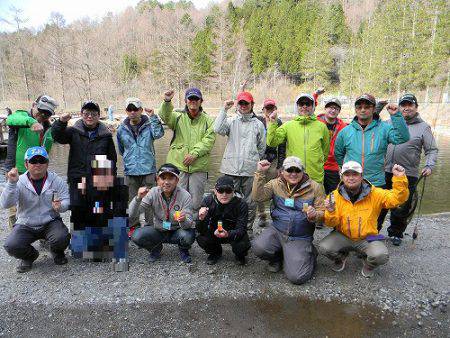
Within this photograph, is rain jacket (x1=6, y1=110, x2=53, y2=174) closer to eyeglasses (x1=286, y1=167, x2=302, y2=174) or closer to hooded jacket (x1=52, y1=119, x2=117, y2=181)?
hooded jacket (x1=52, y1=119, x2=117, y2=181)

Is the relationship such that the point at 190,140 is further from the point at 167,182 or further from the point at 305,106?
the point at 305,106

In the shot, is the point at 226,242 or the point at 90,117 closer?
the point at 226,242

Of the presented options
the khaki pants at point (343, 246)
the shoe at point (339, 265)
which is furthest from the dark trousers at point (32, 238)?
the shoe at point (339, 265)

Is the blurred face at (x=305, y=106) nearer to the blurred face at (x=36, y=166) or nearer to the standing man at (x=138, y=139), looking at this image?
the standing man at (x=138, y=139)

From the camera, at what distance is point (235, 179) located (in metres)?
5.14

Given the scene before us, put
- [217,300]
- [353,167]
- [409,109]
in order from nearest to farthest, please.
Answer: [217,300] → [353,167] → [409,109]

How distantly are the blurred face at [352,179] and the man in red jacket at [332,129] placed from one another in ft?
5.21

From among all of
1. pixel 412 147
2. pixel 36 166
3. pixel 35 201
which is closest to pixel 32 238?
pixel 35 201

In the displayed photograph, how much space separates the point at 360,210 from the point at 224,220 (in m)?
1.76

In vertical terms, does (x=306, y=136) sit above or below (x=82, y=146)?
above

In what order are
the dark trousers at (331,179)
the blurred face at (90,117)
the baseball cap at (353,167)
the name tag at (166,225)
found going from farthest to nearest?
the dark trousers at (331,179) → the blurred face at (90,117) → the name tag at (166,225) → the baseball cap at (353,167)

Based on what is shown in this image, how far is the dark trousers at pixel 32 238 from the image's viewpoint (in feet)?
13.3

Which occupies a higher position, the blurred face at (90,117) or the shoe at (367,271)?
the blurred face at (90,117)

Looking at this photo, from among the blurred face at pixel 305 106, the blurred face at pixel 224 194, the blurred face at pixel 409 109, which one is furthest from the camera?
the blurred face at pixel 409 109
